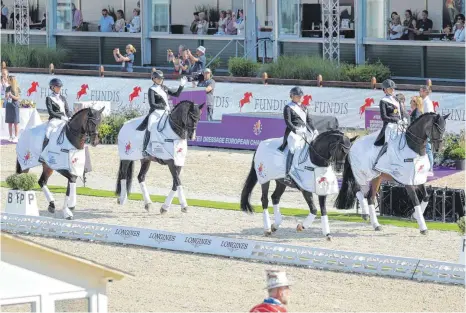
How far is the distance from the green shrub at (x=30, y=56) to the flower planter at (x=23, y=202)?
2063cm

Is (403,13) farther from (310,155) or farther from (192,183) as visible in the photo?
(310,155)

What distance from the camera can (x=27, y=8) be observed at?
44844mm

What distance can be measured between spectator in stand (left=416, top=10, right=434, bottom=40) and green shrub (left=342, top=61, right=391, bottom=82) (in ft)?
5.35

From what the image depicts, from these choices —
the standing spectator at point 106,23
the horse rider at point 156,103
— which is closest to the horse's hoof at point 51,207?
the horse rider at point 156,103

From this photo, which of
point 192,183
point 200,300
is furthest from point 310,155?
point 192,183

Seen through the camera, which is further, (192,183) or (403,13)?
(403,13)

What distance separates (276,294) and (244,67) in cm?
2718

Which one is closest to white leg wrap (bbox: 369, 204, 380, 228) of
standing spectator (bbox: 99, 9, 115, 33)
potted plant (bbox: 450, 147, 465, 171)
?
potted plant (bbox: 450, 147, 465, 171)

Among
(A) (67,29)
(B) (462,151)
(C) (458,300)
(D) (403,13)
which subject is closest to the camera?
(C) (458,300)

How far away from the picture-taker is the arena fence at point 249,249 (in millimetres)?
17641

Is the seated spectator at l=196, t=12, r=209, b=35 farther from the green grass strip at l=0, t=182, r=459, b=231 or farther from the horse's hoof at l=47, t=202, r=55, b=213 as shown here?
the horse's hoof at l=47, t=202, r=55, b=213

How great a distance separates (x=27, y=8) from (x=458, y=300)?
102 ft

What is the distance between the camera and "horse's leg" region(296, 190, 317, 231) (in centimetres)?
2036

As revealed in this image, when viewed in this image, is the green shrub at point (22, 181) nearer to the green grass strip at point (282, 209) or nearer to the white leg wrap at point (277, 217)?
the green grass strip at point (282, 209)
